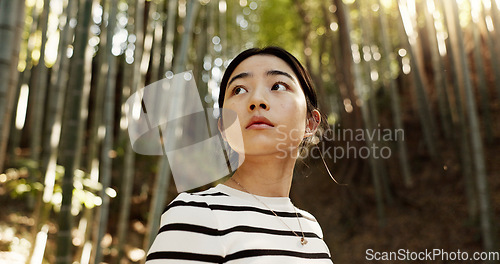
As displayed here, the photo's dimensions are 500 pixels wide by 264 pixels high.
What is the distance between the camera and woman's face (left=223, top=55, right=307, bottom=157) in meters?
0.81

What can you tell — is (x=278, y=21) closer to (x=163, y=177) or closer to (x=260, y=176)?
(x=163, y=177)

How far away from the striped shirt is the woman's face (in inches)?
4.7

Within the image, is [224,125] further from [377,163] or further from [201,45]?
[377,163]

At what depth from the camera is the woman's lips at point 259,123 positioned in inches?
31.7

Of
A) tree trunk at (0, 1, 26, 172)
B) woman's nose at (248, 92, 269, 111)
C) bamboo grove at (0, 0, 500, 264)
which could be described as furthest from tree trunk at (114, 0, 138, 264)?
woman's nose at (248, 92, 269, 111)

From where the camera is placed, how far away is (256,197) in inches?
32.6

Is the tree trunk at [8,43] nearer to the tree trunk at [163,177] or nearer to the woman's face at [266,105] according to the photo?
the woman's face at [266,105]

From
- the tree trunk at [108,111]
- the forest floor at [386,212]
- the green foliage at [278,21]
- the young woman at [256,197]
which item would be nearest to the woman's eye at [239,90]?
the young woman at [256,197]

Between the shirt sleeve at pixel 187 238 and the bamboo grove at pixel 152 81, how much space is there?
535 millimetres

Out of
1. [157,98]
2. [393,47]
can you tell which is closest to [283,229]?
[157,98]

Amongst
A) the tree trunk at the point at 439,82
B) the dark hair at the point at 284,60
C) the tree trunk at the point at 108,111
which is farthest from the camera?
the tree trunk at the point at 439,82

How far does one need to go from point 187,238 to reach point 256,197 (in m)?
0.24

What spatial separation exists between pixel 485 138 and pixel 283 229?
5.38m

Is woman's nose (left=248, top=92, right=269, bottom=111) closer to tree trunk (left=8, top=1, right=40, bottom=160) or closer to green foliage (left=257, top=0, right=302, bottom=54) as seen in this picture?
tree trunk (left=8, top=1, right=40, bottom=160)
